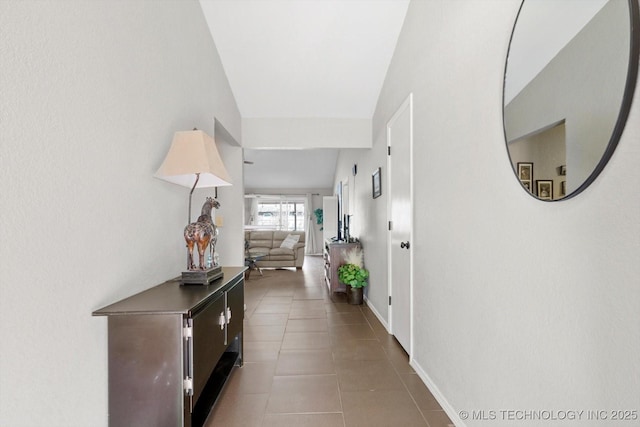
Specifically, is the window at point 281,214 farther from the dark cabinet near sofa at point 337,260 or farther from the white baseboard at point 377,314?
the white baseboard at point 377,314

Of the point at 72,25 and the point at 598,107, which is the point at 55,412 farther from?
the point at 598,107

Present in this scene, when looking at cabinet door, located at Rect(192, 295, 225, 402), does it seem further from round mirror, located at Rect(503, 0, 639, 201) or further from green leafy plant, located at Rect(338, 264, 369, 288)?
green leafy plant, located at Rect(338, 264, 369, 288)

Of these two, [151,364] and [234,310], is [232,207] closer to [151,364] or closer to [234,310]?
[234,310]

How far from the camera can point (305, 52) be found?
10.6ft

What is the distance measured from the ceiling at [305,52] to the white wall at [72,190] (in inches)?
46.8

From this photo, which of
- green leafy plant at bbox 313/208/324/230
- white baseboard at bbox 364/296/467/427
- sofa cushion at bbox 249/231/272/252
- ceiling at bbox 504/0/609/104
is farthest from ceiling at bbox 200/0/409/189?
green leafy plant at bbox 313/208/324/230

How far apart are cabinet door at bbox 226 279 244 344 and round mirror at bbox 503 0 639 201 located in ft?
5.77

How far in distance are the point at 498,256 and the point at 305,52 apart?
2.76 m

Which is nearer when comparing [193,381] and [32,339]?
[32,339]

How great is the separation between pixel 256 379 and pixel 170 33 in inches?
95.9

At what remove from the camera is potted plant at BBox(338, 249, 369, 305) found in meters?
4.23

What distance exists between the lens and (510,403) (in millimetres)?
1295

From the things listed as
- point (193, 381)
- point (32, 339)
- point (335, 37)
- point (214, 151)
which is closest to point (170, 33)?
point (214, 151)

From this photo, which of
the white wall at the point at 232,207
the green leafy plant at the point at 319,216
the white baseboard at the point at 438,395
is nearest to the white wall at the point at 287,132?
the white wall at the point at 232,207
